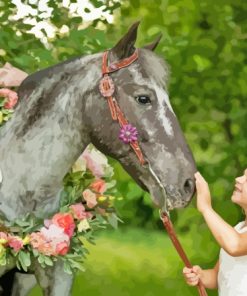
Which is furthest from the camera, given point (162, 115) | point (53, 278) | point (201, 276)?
point (201, 276)

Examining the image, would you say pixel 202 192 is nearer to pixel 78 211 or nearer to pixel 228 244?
pixel 228 244

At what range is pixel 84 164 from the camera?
10.6 feet

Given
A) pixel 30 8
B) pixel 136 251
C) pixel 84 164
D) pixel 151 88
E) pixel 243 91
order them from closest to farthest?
pixel 151 88 < pixel 84 164 < pixel 30 8 < pixel 243 91 < pixel 136 251

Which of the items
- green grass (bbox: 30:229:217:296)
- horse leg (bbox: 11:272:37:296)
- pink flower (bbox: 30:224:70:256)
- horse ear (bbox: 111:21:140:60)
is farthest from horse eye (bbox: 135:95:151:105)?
green grass (bbox: 30:229:217:296)

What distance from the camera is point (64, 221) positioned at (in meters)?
2.97

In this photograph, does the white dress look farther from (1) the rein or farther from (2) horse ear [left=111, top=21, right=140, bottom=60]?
(2) horse ear [left=111, top=21, right=140, bottom=60]

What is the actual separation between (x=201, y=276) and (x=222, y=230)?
0.38m

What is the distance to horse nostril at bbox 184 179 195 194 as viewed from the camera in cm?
291

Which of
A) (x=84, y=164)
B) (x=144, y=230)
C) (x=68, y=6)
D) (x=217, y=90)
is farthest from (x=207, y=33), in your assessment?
(x=84, y=164)

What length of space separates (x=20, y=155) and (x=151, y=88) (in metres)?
0.55

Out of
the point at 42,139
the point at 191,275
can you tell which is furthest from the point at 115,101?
the point at 191,275

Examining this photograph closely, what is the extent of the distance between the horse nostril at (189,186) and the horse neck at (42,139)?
0.41 m

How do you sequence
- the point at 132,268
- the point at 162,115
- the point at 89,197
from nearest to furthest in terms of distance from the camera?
the point at 162,115 < the point at 89,197 < the point at 132,268

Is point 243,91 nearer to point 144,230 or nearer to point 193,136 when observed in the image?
point 193,136
